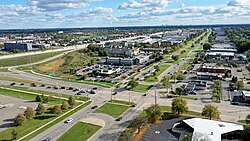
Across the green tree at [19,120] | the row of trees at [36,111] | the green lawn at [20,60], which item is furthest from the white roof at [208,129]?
the green lawn at [20,60]

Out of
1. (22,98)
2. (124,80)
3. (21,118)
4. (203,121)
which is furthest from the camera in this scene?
(124,80)

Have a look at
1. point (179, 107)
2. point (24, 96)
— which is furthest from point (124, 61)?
point (179, 107)

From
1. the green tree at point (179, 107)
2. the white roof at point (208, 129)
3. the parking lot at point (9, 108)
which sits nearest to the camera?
the white roof at point (208, 129)

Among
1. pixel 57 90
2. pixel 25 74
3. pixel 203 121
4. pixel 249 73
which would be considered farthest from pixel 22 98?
pixel 249 73

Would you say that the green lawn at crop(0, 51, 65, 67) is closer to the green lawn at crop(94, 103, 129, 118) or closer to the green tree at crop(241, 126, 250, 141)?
the green lawn at crop(94, 103, 129, 118)

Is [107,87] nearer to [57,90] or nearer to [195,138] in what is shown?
[57,90]

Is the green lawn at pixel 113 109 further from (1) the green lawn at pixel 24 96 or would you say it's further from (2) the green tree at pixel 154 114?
(1) the green lawn at pixel 24 96
